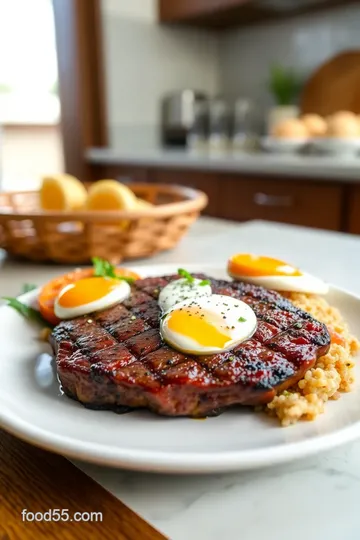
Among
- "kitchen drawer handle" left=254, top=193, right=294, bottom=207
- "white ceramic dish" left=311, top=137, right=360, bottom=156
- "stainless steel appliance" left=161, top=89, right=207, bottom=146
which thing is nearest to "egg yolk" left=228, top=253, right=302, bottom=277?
"kitchen drawer handle" left=254, top=193, right=294, bottom=207

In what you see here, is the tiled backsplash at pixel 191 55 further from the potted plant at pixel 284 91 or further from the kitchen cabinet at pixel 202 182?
the kitchen cabinet at pixel 202 182

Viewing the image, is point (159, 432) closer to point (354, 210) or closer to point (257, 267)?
point (257, 267)

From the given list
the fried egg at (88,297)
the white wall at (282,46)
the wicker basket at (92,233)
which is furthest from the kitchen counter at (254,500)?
the white wall at (282,46)

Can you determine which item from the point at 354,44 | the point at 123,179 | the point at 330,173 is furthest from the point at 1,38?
the point at 330,173

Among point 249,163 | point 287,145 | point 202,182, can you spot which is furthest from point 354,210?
point 202,182

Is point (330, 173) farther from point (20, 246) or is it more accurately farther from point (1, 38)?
point (1, 38)

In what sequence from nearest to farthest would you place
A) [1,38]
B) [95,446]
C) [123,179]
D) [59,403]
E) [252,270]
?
1. [95,446]
2. [59,403]
3. [252,270]
4. [123,179]
5. [1,38]

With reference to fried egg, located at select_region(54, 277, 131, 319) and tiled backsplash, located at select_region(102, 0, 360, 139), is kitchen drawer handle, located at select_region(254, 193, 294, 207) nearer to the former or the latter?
tiled backsplash, located at select_region(102, 0, 360, 139)
